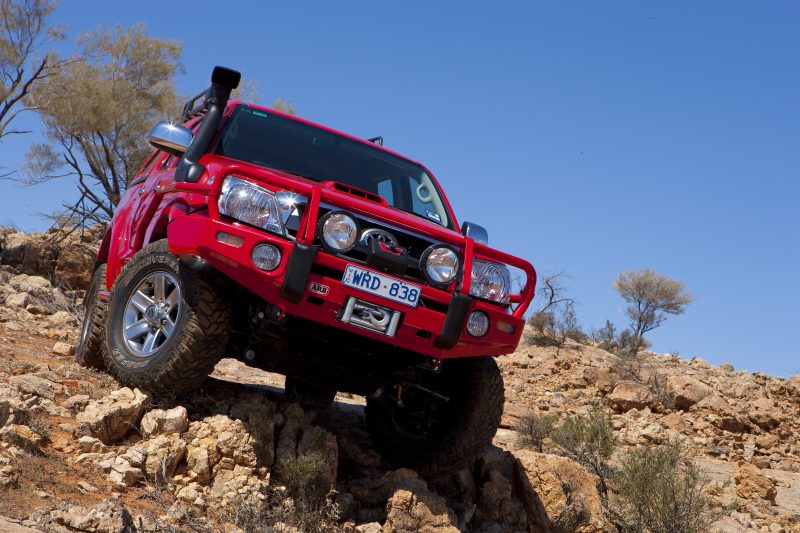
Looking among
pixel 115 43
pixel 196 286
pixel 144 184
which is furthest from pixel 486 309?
pixel 115 43

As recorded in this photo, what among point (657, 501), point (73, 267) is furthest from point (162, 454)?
point (73, 267)

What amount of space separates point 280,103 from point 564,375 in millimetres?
14846

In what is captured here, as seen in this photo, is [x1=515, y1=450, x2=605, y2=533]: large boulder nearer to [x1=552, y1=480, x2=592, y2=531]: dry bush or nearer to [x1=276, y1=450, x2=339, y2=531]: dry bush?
[x1=552, y1=480, x2=592, y2=531]: dry bush

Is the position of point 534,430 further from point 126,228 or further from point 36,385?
point 36,385

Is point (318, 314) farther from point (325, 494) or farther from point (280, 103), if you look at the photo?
point (280, 103)

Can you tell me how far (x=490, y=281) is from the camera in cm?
506

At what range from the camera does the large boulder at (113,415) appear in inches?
184

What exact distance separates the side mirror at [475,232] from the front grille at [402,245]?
3.43 feet

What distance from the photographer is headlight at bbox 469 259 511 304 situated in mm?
5020

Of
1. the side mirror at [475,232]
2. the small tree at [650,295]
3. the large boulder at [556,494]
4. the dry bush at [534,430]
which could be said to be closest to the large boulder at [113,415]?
the side mirror at [475,232]

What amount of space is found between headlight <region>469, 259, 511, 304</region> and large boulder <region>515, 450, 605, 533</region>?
1.74m

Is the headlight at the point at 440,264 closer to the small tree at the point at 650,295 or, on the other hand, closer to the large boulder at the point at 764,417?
the large boulder at the point at 764,417

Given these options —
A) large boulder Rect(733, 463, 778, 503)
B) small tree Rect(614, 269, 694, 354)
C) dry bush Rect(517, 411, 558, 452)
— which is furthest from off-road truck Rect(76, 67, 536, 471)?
small tree Rect(614, 269, 694, 354)

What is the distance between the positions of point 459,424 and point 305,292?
60.9 inches
